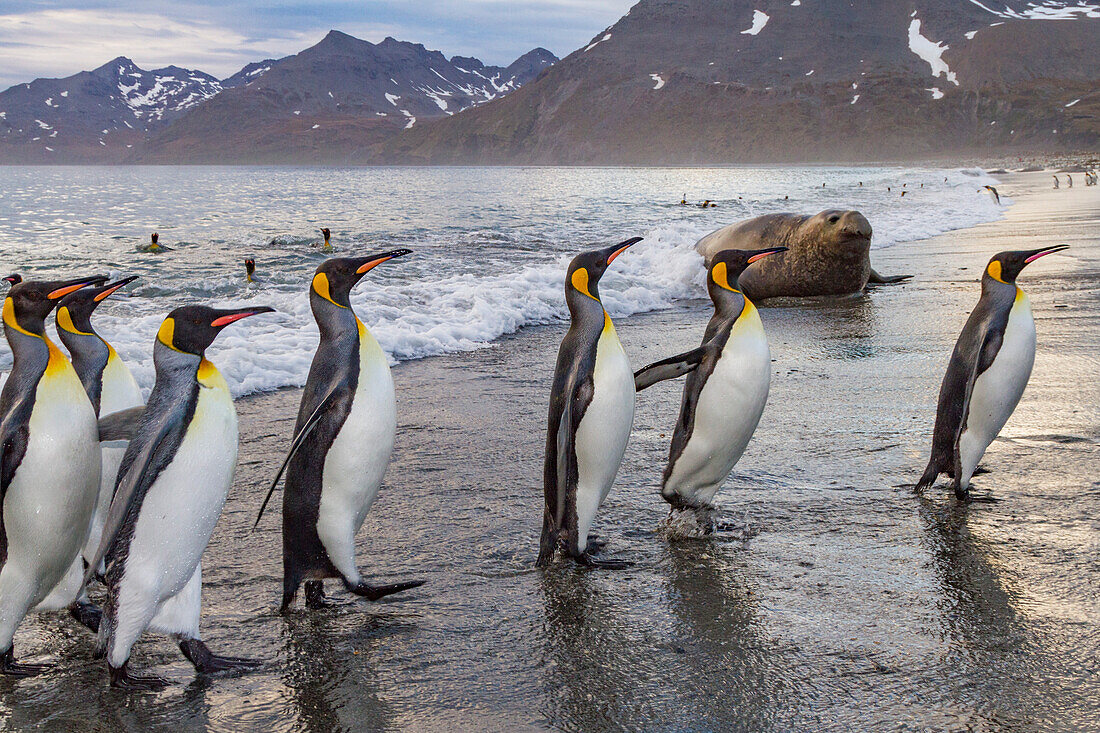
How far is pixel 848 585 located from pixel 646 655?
91 centimetres

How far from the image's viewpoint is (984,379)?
14.2 ft

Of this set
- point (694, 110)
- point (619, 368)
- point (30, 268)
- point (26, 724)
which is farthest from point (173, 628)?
point (694, 110)

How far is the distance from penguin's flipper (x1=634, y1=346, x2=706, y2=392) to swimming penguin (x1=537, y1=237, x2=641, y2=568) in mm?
232

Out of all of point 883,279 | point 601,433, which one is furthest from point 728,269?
point 883,279

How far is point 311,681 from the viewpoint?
2893 mm

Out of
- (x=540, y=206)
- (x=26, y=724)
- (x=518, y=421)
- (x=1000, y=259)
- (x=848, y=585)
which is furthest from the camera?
(x=540, y=206)

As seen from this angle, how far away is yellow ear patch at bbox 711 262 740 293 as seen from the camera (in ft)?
14.4

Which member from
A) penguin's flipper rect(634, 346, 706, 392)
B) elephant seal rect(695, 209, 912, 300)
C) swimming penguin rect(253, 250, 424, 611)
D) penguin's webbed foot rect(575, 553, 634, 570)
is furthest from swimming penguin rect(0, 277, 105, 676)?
elephant seal rect(695, 209, 912, 300)

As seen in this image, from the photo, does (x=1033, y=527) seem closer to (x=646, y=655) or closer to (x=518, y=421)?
(x=646, y=655)

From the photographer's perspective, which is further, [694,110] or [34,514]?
[694,110]

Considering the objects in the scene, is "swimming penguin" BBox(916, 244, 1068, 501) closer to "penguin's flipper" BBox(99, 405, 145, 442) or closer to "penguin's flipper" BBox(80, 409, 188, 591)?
"penguin's flipper" BBox(80, 409, 188, 591)

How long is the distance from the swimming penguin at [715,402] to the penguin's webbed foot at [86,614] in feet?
7.94

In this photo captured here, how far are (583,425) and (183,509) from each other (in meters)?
1.64

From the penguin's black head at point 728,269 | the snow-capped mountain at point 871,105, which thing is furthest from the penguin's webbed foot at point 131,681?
the snow-capped mountain at point 871,105
